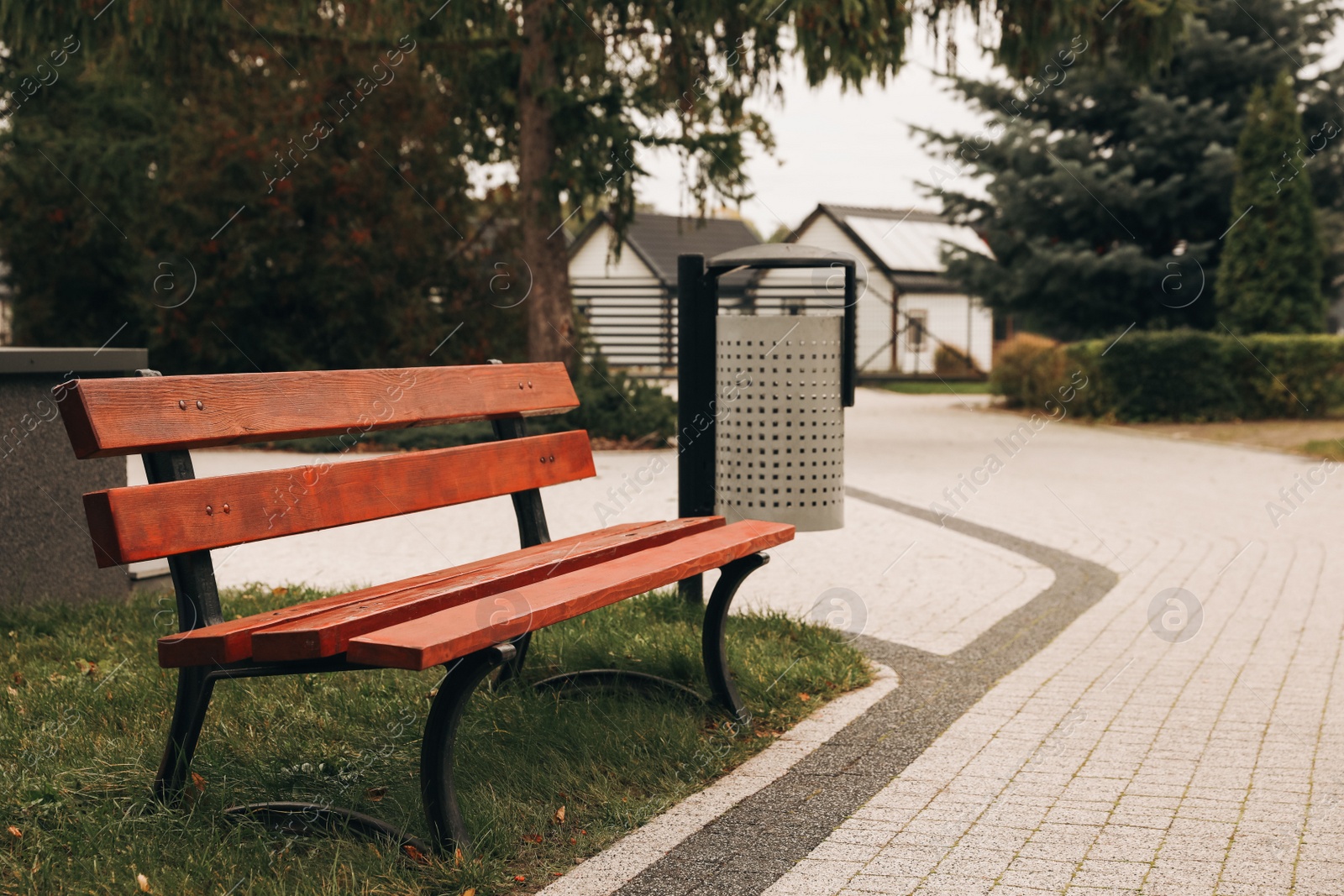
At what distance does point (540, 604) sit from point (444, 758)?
394 mm

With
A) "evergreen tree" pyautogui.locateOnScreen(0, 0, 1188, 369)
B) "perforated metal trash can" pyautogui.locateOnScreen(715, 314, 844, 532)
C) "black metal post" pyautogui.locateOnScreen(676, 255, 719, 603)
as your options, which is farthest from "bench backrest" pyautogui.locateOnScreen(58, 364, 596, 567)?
"evergreen tree" pyautogui.locateOnScreen(0, 0, 1188, 369)

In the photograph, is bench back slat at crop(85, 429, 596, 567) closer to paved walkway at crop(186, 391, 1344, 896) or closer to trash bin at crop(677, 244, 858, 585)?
paved walkway at crop(186, 391, 1344, 896)

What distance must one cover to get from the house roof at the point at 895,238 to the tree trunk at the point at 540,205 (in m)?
23.4

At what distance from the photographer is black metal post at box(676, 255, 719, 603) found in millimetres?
5461

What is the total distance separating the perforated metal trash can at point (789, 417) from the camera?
19.7 ft

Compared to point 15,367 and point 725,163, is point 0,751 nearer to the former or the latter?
point 15,367

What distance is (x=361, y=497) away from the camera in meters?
3.55

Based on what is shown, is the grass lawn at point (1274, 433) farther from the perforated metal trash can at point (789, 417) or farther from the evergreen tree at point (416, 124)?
the perforated metal trash can at point (789, 417)

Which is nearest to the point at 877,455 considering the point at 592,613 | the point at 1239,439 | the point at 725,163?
the point at 725,163

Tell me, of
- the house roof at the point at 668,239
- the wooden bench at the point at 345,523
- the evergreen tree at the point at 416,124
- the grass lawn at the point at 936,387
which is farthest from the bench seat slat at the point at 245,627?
the house roof at the point at 668,239

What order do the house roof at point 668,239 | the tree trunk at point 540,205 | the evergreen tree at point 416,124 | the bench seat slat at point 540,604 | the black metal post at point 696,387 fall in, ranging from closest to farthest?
the bench seat slat at point 540,604 < the black metal post at point 696,387 < the evergreen tree at point 416,124 < the tree trunk at point 540,205 < the house roof at point 668,239

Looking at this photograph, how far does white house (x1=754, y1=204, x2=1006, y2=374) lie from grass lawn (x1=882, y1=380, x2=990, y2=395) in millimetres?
1058

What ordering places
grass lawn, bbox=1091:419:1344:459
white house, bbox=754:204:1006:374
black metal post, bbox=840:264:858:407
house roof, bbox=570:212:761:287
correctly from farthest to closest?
house roof, bbox=570:212:761:287 < white house, bbox=754:204:1006:374 < grass lawn, bbox=1091:419:1344:459 < black metal post, bbox=840:264:858:407

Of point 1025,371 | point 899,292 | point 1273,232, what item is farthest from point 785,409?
point 899,292
